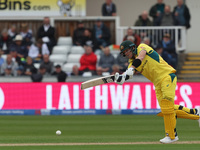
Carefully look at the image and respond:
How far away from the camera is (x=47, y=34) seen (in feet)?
70.2

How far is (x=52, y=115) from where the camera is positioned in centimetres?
1725

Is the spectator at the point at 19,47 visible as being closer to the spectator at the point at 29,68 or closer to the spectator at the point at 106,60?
the spectator at the point at 29,68

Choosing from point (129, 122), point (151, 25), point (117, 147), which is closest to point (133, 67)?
point (117, 147)

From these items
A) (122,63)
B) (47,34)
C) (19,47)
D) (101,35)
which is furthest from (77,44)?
(122,63)

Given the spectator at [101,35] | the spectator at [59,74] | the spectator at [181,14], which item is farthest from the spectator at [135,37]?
the spectator at [59,74]

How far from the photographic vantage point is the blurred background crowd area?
19.9 metres

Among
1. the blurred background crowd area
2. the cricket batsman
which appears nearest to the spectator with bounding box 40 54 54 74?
the blurred background crowd area

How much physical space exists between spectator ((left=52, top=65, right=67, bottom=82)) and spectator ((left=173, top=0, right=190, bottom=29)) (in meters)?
4.88

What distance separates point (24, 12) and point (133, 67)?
42.6ft

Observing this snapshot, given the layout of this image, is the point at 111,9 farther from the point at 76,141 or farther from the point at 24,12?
the point at 76,141

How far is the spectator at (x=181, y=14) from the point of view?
2122 centimetres

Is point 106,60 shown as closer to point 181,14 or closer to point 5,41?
point 181,14

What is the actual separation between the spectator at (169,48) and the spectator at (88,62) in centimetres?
237

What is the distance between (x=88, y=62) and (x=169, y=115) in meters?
9.68
